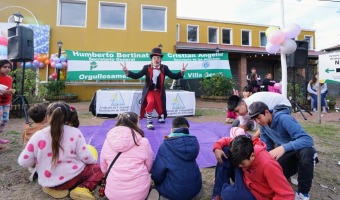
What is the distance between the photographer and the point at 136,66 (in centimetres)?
1025

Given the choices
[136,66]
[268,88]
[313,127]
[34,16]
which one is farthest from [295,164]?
[34,16]

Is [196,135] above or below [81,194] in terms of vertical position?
above

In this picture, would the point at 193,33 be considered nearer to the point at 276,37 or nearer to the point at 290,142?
the point at 276,37

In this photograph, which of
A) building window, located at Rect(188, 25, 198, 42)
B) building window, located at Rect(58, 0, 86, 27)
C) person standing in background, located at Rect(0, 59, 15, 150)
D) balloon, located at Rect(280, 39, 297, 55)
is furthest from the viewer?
building window, located at Rect(188, 25, 198, 42)

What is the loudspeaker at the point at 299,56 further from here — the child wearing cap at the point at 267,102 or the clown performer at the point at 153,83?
the child wearing cap at the point at 267,102

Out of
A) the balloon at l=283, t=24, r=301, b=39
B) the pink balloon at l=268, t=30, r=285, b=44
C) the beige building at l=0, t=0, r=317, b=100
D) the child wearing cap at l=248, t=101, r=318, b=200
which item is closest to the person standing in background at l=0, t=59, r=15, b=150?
the child wearing cap at l=248, t=101, r=318, b=200

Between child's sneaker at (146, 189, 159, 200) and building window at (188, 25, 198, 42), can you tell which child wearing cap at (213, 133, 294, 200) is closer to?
child's sneaker at (146, 189, 159, 200)

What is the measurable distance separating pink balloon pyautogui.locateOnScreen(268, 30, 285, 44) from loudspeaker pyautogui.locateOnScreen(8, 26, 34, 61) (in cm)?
604

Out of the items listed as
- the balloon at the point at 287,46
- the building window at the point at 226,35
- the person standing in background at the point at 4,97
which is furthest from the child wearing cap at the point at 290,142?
the building window at the point at 226,35

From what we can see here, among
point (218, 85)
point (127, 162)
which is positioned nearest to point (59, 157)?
point (127, 162)

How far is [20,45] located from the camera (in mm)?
5699

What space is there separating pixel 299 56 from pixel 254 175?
6.60 metres

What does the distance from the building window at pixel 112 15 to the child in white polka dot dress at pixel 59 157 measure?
11019mm

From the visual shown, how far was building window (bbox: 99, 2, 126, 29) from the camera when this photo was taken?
1222 centimetres
